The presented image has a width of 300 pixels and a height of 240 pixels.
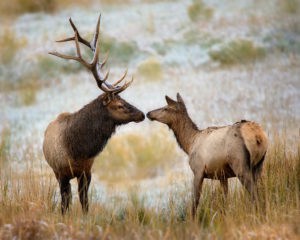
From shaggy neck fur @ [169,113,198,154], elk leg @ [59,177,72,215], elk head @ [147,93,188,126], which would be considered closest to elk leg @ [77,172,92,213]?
elk leg @ [59,177,72,215]

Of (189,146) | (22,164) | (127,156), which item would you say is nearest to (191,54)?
(127,156)

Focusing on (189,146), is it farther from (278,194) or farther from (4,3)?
(4,3)

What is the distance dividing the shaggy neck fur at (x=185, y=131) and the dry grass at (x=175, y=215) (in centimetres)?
48

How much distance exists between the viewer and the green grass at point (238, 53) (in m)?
19.4

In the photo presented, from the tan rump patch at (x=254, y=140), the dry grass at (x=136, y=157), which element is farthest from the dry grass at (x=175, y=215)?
the dry grass at (x=136, y=157)

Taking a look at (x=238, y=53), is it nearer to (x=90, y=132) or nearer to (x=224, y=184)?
(x=90, y=132)

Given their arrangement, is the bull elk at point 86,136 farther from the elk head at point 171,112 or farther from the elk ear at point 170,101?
the elk ear at point 170,101

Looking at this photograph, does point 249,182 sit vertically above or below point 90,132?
below

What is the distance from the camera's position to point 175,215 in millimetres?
8883

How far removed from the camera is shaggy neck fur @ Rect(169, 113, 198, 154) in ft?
30.3

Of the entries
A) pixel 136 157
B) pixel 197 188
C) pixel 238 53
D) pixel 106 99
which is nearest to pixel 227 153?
pixel 197 188

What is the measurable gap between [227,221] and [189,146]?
4.82 ft

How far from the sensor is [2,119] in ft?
53.1

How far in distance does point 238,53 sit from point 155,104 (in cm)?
412
